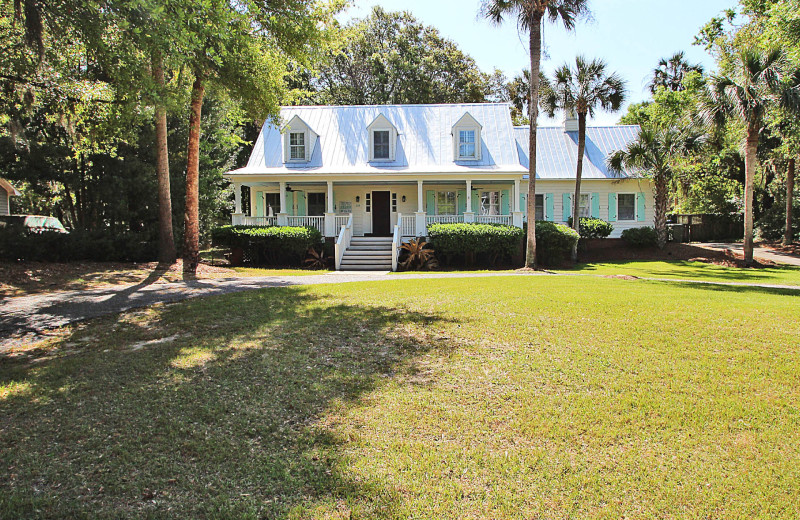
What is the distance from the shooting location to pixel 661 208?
872 inches

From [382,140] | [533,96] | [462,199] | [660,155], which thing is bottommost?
[462,199]

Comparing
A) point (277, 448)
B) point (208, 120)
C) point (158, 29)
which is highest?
point (208, 120)

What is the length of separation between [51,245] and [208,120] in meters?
9.73

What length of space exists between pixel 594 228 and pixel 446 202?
7001 millimetres

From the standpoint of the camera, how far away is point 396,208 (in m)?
22.0

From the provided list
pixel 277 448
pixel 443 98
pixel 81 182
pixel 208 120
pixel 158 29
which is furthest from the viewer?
pixel 443 98

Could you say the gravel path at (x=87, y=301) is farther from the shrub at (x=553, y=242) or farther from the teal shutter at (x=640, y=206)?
the teal shutter at (x=640, y=206)

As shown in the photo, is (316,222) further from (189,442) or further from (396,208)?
(189,442)

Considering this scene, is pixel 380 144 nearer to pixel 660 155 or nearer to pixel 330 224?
pixel 330 224

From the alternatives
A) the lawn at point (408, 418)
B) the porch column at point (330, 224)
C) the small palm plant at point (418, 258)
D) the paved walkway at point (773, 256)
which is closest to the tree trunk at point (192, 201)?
the porch column at point (330, 224)


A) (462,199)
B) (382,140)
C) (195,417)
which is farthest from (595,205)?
(195,417)

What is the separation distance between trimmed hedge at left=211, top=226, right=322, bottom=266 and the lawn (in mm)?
10145

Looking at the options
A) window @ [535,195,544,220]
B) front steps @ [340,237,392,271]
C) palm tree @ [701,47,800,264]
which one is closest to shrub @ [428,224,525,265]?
front steps @ [340,237,392,271]

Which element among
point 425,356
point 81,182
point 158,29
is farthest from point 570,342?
point 81,182
